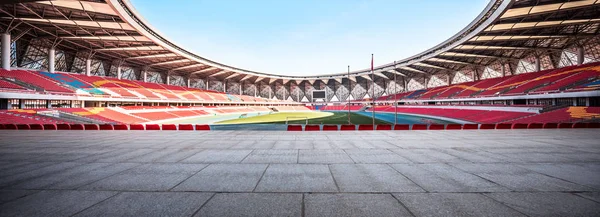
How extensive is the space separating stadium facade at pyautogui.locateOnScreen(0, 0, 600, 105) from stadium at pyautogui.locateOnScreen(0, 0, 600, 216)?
0.25m

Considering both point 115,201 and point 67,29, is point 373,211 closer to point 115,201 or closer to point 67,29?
point 115,201

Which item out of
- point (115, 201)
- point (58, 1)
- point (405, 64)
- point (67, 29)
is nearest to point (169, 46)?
point (67, 29)

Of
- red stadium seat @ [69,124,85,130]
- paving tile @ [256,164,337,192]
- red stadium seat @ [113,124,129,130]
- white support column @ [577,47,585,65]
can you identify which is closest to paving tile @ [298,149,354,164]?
paving tile @ [256,164,337,192]

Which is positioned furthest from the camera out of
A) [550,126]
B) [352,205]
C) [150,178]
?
[550,126]

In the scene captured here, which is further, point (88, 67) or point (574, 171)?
point (88, 67)

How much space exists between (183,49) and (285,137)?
128 ft

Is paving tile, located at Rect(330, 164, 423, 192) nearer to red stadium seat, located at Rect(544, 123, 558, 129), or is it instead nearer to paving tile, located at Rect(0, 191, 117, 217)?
paving tile, located at Rect(0, 191, 117, 217)

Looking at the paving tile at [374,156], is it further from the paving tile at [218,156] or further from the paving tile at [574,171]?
the paving tile at [218,156]

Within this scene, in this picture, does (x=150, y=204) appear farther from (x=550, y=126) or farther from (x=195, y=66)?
(x=195, y=66)

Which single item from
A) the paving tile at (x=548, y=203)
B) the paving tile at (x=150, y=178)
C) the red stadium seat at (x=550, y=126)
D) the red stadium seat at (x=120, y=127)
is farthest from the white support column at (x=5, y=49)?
the red stadium seat at (x=550, y=126)

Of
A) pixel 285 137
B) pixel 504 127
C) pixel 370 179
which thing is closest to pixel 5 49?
pixel 285 137

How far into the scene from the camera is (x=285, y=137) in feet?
48.9

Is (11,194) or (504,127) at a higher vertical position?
(504,127)

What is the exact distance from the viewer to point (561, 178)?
20.1 feet
